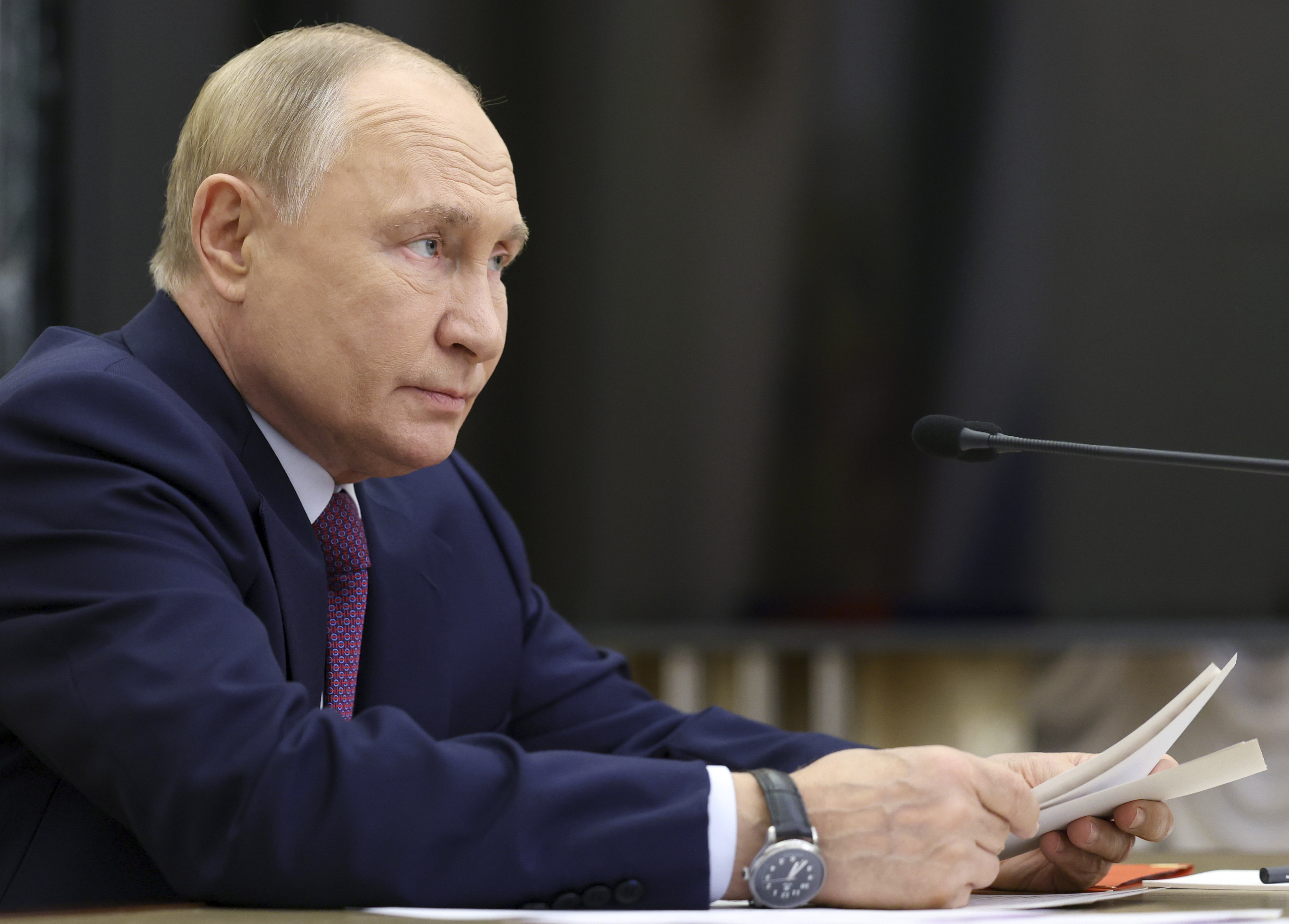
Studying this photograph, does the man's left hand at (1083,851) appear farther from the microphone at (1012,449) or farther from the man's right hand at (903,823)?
the microphone at (1012,449)

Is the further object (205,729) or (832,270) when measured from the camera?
(832,270)

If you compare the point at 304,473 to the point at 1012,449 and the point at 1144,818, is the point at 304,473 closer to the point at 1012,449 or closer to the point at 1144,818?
the point at 1012,449

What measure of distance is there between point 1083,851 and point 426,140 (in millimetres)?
870

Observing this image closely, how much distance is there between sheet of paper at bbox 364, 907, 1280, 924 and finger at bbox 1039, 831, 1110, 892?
0.18m

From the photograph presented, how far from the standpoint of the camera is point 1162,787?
3.28ft

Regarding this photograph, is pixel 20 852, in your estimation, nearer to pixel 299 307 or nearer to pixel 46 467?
pixel 46 467

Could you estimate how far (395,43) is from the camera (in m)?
1.36

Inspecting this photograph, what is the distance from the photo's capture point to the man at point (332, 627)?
2.89 feet

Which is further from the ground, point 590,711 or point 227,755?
point 227,755

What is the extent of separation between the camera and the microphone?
3.61ft

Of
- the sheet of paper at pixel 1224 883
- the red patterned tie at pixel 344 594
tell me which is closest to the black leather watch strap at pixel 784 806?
the sheet of paper at pixel 1224 883

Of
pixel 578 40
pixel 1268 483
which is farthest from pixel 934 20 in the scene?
pixel 1268 483

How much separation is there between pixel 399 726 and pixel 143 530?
0.83 feet

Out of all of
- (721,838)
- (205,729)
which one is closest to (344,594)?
(205,729)
